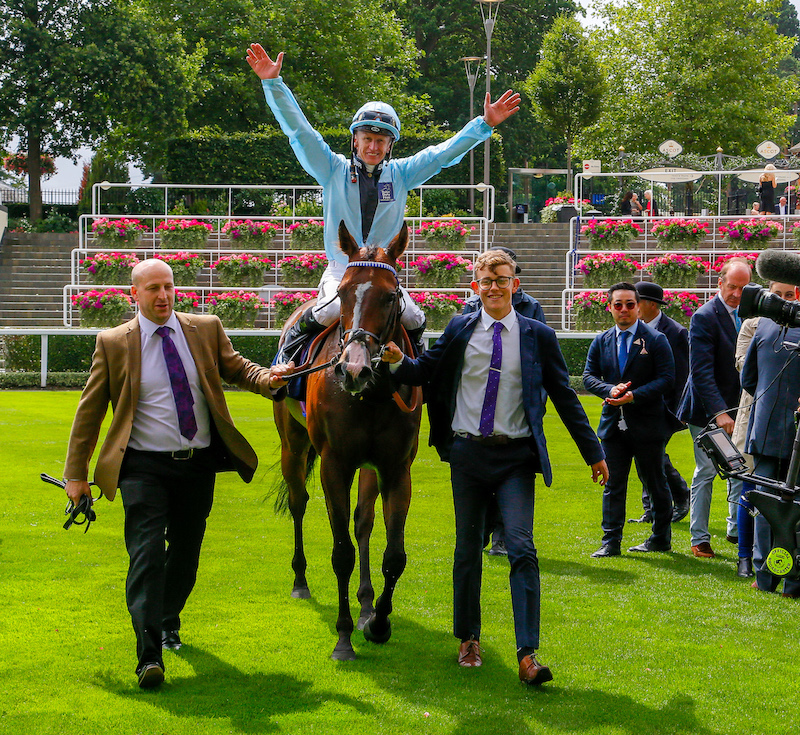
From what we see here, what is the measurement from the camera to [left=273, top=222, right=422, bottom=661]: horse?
4.86 m

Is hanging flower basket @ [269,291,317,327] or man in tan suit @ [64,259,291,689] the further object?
hanging flower basket @ [269,291,317,327]

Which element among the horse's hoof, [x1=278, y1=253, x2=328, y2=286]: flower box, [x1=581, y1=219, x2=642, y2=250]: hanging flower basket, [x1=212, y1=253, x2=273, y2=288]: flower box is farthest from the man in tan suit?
[x1=581, y1=219, x2=642, y2=250]: hanging flower basket

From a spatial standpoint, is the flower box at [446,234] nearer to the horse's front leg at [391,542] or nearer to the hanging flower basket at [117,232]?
the hanging flower basket at [117,232]

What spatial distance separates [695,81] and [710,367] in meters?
33.9

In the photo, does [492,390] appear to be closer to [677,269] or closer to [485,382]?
[485,382]

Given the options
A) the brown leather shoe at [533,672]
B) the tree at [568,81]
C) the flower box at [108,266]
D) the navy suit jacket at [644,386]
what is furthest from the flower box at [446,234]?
the brown leather shoe at [533,672]

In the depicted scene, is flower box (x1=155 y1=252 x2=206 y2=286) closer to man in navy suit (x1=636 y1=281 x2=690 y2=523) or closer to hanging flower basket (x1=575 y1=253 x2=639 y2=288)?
hanging flower basket (x1=575 y1=253 x2=639 y2=288)

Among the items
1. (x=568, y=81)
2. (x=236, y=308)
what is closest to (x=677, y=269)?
(x=236, y=308)

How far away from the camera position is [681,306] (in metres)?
19.8

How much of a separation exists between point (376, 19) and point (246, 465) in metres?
35.0

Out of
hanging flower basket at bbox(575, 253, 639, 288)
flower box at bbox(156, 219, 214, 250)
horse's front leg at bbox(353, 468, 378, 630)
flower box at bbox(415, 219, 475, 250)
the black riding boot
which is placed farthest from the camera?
flower box at bbox(156, 219, 214, 250)

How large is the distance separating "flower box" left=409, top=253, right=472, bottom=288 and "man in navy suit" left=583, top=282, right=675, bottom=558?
14140mm

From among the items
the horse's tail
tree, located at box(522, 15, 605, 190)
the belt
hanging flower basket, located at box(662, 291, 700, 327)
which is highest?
tree, located at box(522, 15, 605, 190)

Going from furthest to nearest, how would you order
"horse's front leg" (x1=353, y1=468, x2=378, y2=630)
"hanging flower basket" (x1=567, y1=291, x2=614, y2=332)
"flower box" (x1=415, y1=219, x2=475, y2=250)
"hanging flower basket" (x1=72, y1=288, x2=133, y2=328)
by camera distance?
"flower box" (x1=415, y1=219, x2=475, y2=250) < "hanging flower basket" (x1=72, y1=288, x2=133, y2=328) < "hanging flower basket" (x1=567, y1=291, x2=614, y2=332) < "horse's front leg" (x1=353, y1=468, x2=378, y2=630)
